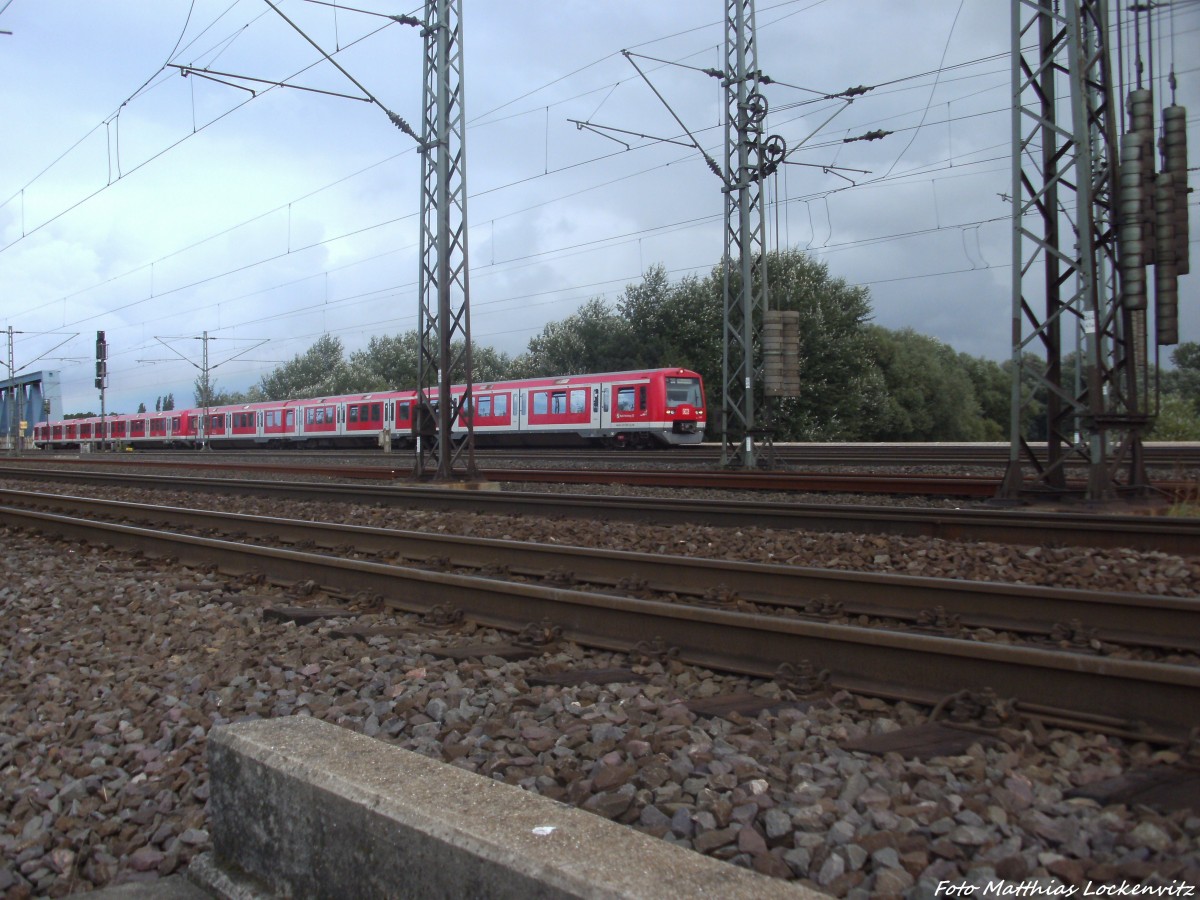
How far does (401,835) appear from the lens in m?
2.19

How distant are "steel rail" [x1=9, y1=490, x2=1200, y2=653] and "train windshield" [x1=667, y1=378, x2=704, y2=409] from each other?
20.7 meters

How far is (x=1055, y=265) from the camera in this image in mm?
10773

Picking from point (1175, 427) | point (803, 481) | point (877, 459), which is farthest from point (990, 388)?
point (803, 481)

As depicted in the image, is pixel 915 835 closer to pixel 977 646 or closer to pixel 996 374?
pixel 977 646

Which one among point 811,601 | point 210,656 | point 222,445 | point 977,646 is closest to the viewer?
point 977,646

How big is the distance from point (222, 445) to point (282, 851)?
50111mm

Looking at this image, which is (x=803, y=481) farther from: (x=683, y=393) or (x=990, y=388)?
(x=990, y=388)

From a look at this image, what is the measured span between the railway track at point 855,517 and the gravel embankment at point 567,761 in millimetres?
1424

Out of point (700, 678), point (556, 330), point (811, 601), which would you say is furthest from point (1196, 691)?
point (556, 330)

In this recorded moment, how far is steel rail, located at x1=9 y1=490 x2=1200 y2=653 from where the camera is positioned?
492cm

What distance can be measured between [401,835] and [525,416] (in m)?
30.1

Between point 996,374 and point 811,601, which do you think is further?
point 996,374

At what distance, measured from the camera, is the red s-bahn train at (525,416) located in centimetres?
2939

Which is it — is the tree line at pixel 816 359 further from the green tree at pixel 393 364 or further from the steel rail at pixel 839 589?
the steel rail at pixel 839 589
